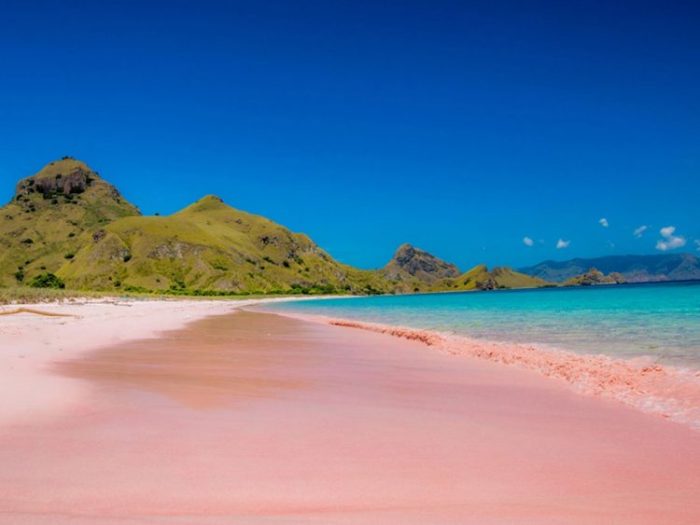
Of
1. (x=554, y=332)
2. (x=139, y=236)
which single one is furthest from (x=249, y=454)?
(x=139, y=236)

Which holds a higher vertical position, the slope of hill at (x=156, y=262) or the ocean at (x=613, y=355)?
the slope of hill at (x=156, y=262)

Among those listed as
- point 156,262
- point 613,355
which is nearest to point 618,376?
point 613,355

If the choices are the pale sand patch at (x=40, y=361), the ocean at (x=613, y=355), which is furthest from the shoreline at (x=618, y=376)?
the pale sand patch at (x=40, y=361)

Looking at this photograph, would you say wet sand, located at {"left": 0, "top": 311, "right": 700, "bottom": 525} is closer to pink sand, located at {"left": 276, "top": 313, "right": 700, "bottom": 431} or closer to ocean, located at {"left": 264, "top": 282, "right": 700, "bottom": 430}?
pink sand, located at {"left": 276, "top": 313, "right": 700, "bottom": 431}

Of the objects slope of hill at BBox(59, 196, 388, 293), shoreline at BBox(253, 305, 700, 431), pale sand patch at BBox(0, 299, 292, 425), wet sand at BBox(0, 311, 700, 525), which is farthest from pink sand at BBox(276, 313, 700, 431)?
slope of hill at BBox(59, 196, 388, 293)

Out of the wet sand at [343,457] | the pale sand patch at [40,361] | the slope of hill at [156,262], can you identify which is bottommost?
the wet sand at [343,457]

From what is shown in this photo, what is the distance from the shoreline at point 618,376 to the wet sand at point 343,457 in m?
0.47

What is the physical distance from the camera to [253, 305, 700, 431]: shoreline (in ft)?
26.9

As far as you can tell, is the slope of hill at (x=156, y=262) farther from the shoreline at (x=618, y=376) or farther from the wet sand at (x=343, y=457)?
the wet sand at (x=343, y=457)

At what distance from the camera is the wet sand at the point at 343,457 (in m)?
4.14

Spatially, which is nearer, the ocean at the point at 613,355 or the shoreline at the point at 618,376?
the shoreline at the point at 618,376

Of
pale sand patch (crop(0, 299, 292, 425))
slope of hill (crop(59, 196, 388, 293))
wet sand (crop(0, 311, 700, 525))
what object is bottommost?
wet sand (crop(0, 311, 700, 525))

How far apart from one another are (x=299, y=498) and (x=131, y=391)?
18.7 feet

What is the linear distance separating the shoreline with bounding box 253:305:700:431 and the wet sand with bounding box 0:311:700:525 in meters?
0.47
